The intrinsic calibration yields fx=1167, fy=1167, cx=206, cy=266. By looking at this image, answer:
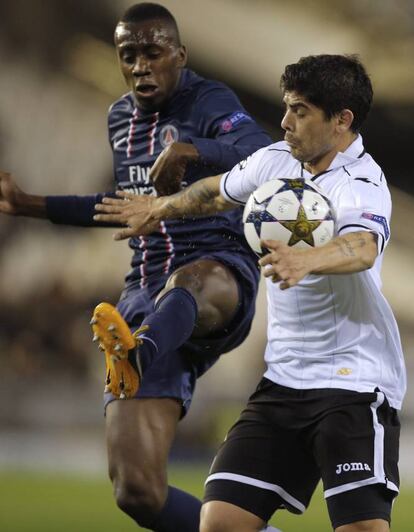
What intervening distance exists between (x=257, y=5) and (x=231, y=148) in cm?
716

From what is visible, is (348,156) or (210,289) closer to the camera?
(348,156)

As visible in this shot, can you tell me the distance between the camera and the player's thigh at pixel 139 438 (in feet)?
15.0

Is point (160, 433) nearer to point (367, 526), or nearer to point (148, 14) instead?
point (367, 526)

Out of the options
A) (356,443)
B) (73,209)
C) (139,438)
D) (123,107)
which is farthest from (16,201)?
(356,443)

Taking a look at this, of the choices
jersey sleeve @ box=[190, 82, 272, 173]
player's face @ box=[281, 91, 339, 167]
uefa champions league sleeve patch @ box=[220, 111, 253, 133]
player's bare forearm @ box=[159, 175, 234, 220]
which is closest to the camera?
player's face @ box=[281, 91, 339, 167]

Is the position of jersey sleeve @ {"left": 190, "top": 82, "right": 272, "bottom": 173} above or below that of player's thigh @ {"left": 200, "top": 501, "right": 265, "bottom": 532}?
above

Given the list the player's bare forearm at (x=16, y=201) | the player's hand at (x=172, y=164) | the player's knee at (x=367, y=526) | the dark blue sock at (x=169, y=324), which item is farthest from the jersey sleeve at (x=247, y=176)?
the player's bare forearm at (x=16, y=201)

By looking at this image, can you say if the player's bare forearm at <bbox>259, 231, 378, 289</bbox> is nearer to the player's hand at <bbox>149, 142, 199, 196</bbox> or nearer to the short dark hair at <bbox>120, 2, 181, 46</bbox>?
the player's hand at <bbox>149, 142, 199, 196</bbox>

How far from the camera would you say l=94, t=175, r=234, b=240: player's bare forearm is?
4172 mm

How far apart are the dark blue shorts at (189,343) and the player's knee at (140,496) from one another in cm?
34

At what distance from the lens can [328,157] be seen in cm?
375

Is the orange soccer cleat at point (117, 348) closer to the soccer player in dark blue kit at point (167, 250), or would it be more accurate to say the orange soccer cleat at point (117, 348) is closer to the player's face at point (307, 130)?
the soccer player in dark blue kit at point (167, 250)

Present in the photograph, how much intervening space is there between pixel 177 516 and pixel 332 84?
6.25 ft

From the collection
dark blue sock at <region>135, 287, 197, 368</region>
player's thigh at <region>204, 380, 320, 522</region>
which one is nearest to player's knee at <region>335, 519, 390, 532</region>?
player's thigh at <region>204, 380, 320, 522</region>
